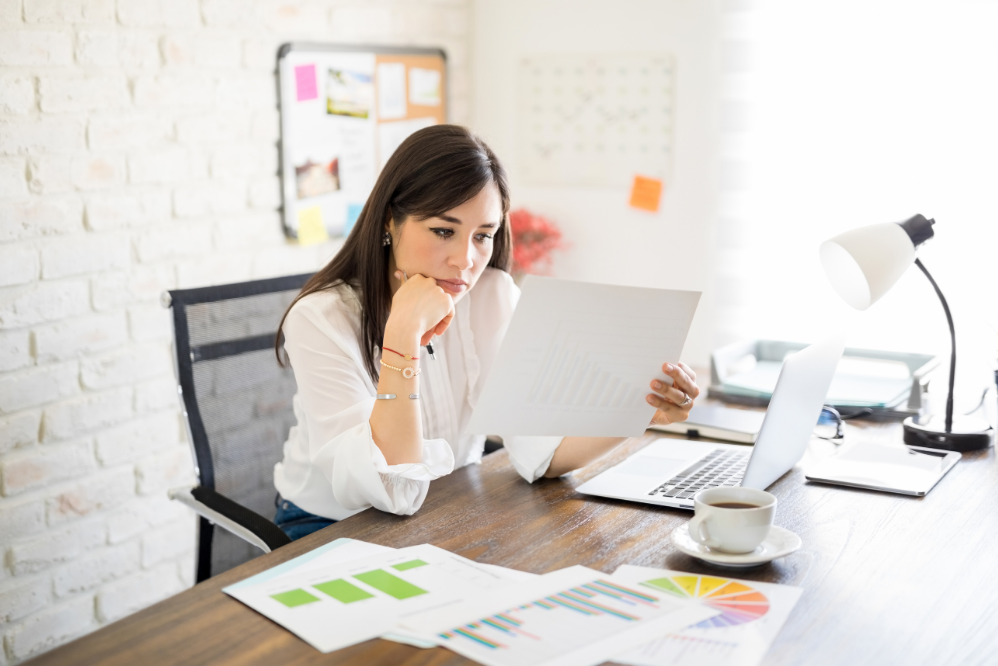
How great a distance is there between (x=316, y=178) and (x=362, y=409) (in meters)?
1.34

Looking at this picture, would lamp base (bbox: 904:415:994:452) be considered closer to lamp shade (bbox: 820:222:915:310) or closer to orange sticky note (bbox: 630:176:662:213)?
lamp shade (bbox: 820:222:915:310)

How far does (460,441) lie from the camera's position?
168 cm

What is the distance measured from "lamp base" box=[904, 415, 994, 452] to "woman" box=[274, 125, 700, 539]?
A: 1.50 ft

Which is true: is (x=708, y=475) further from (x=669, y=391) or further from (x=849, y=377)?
(x=849, y=377)

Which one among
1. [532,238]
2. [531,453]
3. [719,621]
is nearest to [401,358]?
[531,453]

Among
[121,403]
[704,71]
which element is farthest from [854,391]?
[121,403]

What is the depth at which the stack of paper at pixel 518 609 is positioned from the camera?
2.94 feet

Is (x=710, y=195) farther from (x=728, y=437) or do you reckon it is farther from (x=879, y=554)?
(x=879, y=554)

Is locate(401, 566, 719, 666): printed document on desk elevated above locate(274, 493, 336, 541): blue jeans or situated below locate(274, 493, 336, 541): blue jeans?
above

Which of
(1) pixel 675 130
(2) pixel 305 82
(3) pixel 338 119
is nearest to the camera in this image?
(2) pixel 305 82

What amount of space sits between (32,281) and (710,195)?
6.01 feet

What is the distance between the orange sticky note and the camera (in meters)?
2.90

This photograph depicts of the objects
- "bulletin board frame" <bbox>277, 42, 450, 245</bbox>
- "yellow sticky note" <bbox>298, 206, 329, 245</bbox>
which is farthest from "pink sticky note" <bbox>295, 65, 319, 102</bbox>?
"yellow sticky note" <bbox>298, 206, 329, 245</bbox>

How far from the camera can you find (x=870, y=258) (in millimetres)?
1432
